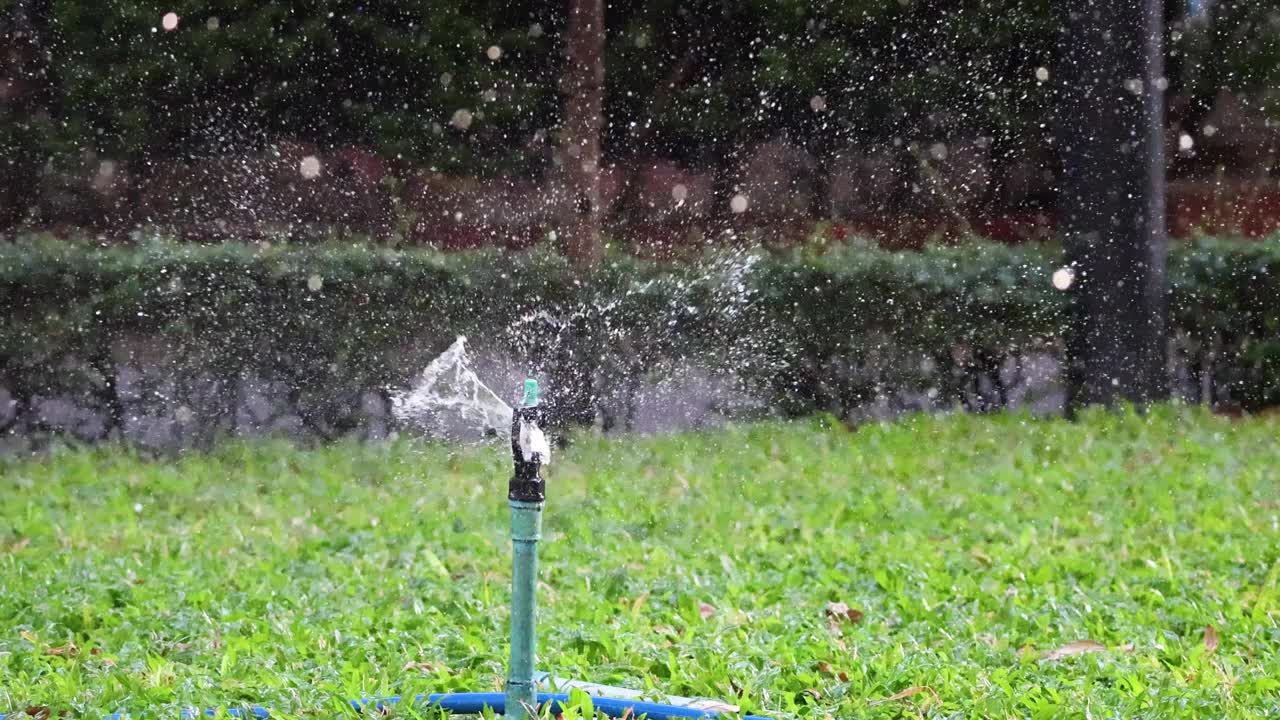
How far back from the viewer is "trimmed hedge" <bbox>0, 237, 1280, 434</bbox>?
820 centimetres

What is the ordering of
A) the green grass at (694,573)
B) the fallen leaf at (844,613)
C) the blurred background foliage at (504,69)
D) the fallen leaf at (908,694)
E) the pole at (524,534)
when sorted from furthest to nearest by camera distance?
the blurred background foliage at (504,69) < the fallen leaf at (844,613) < the green grass at (694,573) < the fallen leaf at (908,694) < the pole at (524,534)

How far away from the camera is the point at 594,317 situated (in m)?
8.97

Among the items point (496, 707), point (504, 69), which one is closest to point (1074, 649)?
point (496, 707)

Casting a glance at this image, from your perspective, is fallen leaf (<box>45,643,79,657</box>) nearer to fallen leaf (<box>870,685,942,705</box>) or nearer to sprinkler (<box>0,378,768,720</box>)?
sprinkler (<box>0,378,768,720</box>)

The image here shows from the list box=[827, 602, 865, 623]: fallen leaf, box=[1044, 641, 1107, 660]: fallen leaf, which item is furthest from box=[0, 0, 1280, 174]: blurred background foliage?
box=[1044, 641, 1107, 660]: fallen leaf

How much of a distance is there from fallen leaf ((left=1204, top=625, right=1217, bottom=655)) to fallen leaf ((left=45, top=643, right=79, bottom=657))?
10.1 feet

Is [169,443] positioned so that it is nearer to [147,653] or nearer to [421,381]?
[421,381]

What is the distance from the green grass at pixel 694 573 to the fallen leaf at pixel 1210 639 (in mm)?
23

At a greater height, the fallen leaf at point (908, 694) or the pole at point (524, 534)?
the pole at point (524, 534)

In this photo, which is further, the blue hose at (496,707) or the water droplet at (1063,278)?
the water droplet at (1063,278)

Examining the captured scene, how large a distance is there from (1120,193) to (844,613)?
5244 mm

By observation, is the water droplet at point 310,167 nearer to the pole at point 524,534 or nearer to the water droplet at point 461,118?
the water droplet at point 461,118

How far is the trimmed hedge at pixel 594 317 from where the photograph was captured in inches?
323

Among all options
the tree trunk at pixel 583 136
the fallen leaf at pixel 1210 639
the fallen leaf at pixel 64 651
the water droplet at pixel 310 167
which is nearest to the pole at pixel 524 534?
the fallen leaf at pixel 64 651
